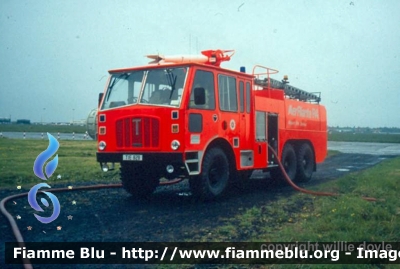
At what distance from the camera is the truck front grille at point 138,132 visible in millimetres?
8141

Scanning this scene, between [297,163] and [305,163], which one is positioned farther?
[305,163]

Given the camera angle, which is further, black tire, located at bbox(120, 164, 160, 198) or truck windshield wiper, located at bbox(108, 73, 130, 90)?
black tire, located at bbox(120, 164, 160, 198)

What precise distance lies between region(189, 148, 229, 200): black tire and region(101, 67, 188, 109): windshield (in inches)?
52.0

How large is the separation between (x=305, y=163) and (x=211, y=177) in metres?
5.23

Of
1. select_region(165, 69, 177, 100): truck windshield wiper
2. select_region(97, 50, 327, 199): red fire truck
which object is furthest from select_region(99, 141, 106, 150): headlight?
select_region(165, 69, 177, 100): truck windshield wiper

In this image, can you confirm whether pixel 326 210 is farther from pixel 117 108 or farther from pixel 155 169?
pixel 117 108

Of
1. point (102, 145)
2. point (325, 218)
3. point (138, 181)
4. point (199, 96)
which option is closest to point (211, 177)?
point (138, 181)

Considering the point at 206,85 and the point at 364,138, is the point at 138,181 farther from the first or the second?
the point at 364,138

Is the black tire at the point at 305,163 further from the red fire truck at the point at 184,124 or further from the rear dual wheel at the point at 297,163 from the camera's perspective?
the red fire truck at the point at 184,124

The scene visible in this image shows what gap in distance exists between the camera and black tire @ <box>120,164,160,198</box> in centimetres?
928

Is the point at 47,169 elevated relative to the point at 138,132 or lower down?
lower down

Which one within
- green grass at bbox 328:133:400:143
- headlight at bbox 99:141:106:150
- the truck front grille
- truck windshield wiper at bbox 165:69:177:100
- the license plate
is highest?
truck windshield wiper at bbox 165:69:177:100

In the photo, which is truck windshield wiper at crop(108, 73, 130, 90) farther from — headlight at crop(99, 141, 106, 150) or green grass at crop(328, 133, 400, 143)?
green grass at crop(328, 133, 400, 143)

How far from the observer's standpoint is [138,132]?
27.2ft
